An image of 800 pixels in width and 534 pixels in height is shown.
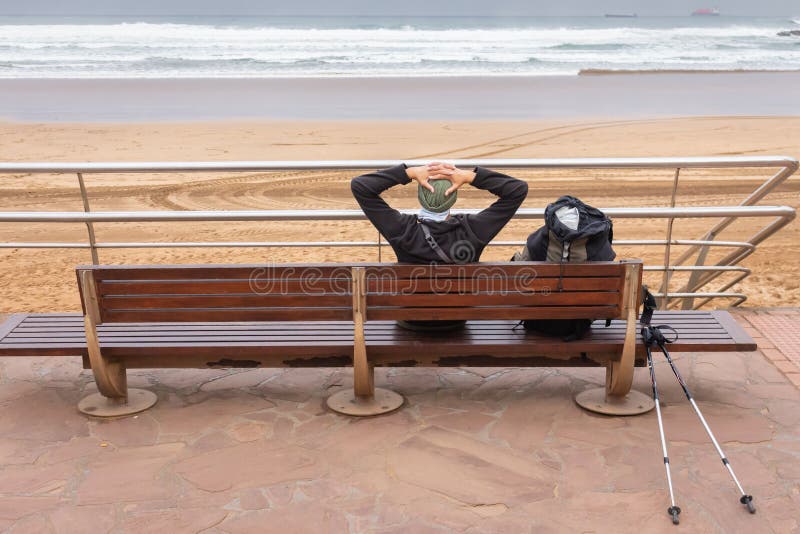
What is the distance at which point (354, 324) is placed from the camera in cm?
408

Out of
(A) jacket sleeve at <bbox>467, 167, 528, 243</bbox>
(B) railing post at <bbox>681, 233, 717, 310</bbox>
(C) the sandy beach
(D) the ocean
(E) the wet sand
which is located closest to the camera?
(A) jacket sleeve at <bbox>467, 167, 528, 243</bbox>

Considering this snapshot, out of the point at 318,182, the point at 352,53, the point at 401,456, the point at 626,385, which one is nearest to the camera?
the point at 401,456

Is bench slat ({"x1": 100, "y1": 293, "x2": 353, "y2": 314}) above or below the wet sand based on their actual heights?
below

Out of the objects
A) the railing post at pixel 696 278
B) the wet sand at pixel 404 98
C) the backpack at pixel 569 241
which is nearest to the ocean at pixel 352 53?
the wet sand at pixel 404 98

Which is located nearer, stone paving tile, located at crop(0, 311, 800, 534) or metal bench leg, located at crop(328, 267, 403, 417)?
stone paving tile, located at crop(0, 311, 800, 534)

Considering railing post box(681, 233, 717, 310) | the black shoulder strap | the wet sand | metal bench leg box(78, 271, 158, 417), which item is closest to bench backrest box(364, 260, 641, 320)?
the black shoulder strap

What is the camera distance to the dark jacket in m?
3.96

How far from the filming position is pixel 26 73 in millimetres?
30359

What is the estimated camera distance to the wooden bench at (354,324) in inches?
153

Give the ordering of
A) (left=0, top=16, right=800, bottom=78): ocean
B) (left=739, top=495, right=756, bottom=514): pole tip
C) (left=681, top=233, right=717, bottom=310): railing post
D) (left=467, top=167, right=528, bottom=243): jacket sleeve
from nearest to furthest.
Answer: (left=739, top=495, right=756, bottom=514): pole tip, (left=467, top=167, right=528, bottom=243): jacket sleeve, (left=681, top=233, right=717, bottom=310): railing post, (left=0, top=16, right=800, bottom=78): ocean

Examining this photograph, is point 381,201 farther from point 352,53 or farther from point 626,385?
point 352,53

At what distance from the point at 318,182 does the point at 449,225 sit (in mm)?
8556

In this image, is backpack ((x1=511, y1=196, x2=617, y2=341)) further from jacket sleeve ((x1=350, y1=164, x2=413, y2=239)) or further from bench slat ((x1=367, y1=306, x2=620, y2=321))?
jacket sleeve ((x1=350, y1=164, x2=413, y2=239))

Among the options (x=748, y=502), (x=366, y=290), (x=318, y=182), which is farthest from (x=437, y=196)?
(x=318, y=182)
